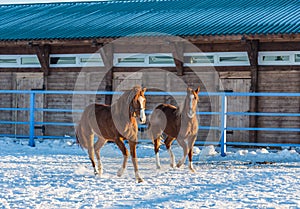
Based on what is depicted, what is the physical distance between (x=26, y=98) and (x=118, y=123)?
10.1 meters

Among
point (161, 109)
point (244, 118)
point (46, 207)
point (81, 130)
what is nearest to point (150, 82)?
point (244, 118)

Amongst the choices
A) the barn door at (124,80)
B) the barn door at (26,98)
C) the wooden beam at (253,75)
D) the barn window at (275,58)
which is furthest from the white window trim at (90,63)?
the barn window at (275,58)

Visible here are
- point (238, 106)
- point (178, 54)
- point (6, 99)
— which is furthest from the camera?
point (6, 99)

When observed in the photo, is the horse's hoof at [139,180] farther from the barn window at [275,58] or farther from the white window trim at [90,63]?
the white window trim at [90,63]

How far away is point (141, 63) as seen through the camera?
16.4 metres

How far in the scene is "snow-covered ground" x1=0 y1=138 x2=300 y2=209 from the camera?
6535mm

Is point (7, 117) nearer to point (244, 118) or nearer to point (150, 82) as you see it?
point (150, 82)

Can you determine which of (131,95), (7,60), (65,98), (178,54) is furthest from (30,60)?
(131,95)

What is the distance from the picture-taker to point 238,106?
15500mm

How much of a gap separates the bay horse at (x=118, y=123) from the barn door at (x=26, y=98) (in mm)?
8530

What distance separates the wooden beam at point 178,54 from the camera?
15.6m

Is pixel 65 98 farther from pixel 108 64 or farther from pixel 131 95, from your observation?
pixel 131 95

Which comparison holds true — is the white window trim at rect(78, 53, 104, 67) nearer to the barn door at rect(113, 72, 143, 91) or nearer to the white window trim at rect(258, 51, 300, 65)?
the barn door at rect(113, 72, 143, 91)

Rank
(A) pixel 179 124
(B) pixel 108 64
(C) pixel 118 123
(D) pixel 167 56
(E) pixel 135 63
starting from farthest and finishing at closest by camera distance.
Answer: (B) pixel 108 64, (E) pixel 135 63, (D) pixel 167 56, (A) pixel 179 124, (C) pixel 118 123
